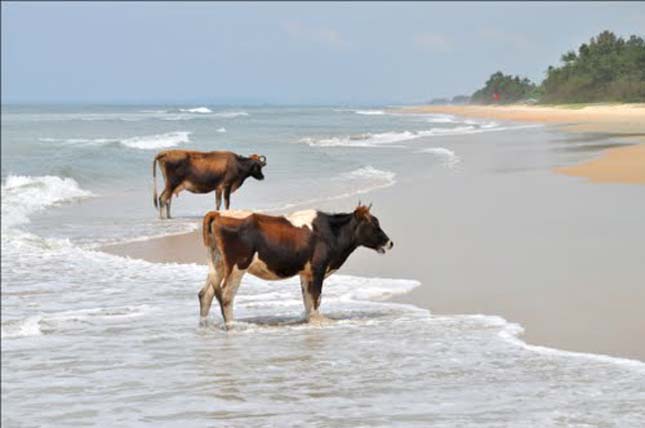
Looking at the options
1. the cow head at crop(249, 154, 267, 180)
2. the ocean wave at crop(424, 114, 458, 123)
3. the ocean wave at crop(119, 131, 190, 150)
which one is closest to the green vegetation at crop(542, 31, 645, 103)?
the cow head at crop(249, 154, 267, 180)

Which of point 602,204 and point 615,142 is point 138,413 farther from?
point 615,142

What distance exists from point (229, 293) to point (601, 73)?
27.4 m

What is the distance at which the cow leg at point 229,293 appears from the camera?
299 inches

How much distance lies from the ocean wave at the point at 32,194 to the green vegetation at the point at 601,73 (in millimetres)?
9867

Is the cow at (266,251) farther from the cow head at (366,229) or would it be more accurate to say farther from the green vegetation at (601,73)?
the green vegetation at (601,73)

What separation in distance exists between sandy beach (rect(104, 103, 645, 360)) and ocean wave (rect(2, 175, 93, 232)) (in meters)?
3.36

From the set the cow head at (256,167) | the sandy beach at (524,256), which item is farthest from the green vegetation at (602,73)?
the cow head at (256,167)

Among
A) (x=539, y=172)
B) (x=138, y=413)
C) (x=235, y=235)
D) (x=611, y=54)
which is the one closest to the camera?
(x=138, y=413)

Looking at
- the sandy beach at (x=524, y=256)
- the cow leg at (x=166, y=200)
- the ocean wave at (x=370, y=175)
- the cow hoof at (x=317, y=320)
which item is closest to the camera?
the sandy beach at (x=524, y=256)

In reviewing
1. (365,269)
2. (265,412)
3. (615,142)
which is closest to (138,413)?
(265,412)

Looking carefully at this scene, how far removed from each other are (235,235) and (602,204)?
7.12 m

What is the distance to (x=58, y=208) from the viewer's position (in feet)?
54.1

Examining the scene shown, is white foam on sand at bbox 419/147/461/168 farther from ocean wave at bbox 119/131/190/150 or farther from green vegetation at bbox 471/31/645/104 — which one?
ocean wave at bbox 119/131/190/150

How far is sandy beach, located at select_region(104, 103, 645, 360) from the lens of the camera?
24.3 feet
